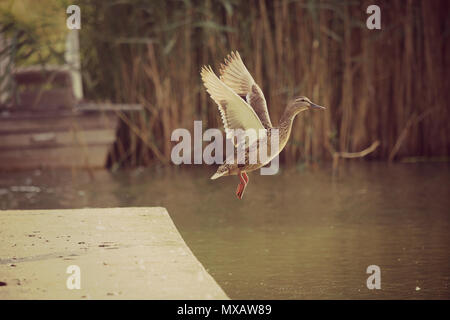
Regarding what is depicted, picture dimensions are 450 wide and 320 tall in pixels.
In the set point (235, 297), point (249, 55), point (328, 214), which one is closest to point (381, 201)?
point (328, 214)

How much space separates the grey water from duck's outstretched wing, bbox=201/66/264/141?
0.84 meters

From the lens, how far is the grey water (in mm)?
4965

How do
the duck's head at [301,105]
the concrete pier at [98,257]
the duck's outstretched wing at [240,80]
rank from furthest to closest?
1. the duck's outstretched wing at [240,80]
2. the duck's head at [301,105]
3. the concrete pier at [98,257]

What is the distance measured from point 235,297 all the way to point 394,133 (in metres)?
6.08

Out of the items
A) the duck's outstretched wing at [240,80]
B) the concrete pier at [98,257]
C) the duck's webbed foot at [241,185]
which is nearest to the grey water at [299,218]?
the concrete pier at [98,257]

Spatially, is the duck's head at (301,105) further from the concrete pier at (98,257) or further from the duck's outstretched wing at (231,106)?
the concrete pier at (98,257)

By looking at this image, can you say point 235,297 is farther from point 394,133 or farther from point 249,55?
point 394,133

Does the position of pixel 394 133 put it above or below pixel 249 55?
below

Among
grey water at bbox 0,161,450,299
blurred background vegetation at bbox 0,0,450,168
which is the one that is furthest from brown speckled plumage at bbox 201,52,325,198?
blurred background vegetation at bbox 0,0,450,168

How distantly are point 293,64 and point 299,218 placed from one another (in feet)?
10.6

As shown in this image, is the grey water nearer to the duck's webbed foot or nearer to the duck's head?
the duck's webbed foot

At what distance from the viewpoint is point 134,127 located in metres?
9.99

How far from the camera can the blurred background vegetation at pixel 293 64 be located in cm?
965

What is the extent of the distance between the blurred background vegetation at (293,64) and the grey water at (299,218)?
0.46 m
